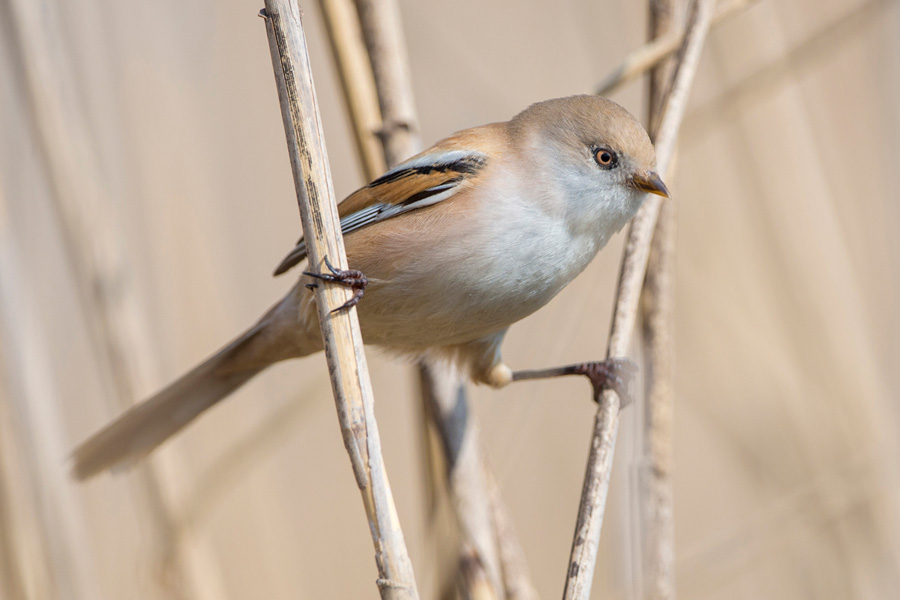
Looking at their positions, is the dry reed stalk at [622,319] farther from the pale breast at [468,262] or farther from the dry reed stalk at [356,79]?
the dry reed stalk at [356,79]

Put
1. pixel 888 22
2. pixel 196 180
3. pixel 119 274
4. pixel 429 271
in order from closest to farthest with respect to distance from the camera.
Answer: pixel 429 271
pixel 119 274
pixel 888 22
pixel 196 180

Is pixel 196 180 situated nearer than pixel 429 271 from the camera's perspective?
No

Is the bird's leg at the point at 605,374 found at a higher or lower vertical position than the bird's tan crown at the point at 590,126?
lower

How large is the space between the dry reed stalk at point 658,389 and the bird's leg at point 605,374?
0.06 meters

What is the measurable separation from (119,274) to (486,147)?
3.75 ft

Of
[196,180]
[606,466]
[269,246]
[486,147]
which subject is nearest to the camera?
[606,466]

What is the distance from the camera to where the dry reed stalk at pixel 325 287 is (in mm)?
1239

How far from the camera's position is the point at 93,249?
212 centimetres

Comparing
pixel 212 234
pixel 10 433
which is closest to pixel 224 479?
pixel 10 433

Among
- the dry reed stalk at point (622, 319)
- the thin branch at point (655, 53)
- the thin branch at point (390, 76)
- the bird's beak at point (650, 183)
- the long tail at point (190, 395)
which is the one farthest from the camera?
the thin branch at point (390, 76)

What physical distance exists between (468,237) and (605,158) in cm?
41

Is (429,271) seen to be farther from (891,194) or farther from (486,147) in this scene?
(891,194)

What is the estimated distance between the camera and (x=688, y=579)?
220cm

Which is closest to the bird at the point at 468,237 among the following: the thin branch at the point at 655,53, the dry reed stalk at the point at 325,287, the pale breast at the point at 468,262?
the pale breast at the point at 468,262
